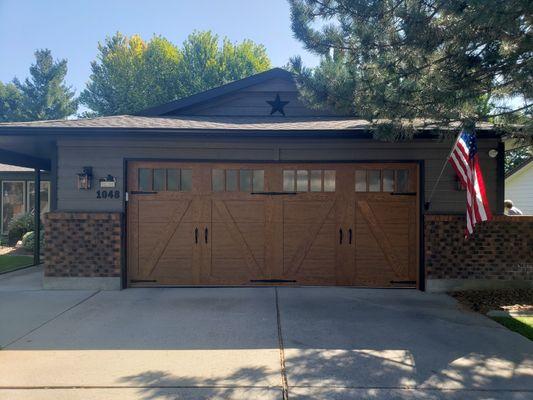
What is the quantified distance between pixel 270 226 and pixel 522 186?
15.3m

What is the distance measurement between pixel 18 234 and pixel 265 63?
22575 millimetres

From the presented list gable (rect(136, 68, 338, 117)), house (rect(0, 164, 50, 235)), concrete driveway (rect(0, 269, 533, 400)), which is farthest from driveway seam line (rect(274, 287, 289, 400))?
house (rect(0, 164, 50, 235))

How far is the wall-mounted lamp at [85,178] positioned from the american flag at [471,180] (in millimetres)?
6312

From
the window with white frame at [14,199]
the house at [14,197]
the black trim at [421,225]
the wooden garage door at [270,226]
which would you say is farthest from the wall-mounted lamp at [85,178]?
the window with white frame at [14,199]

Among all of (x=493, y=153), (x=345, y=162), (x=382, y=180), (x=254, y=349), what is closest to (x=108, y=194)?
(x=254, y=349)

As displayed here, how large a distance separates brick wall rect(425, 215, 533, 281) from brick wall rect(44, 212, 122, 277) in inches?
224

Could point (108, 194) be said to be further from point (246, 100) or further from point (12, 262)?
point (12, 262)

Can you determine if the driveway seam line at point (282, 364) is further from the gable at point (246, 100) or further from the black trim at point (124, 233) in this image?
the gable at point (246, 100)

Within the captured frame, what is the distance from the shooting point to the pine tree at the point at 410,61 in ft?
15.1

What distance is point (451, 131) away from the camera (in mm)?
6273

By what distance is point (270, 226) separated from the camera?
23.9ft

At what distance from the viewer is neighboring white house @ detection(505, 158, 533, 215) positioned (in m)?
16.6

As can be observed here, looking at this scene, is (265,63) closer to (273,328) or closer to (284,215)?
(284,215)

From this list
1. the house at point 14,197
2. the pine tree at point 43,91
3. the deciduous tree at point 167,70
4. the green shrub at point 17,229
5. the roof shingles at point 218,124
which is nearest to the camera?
the roof shingles at point 218,124
